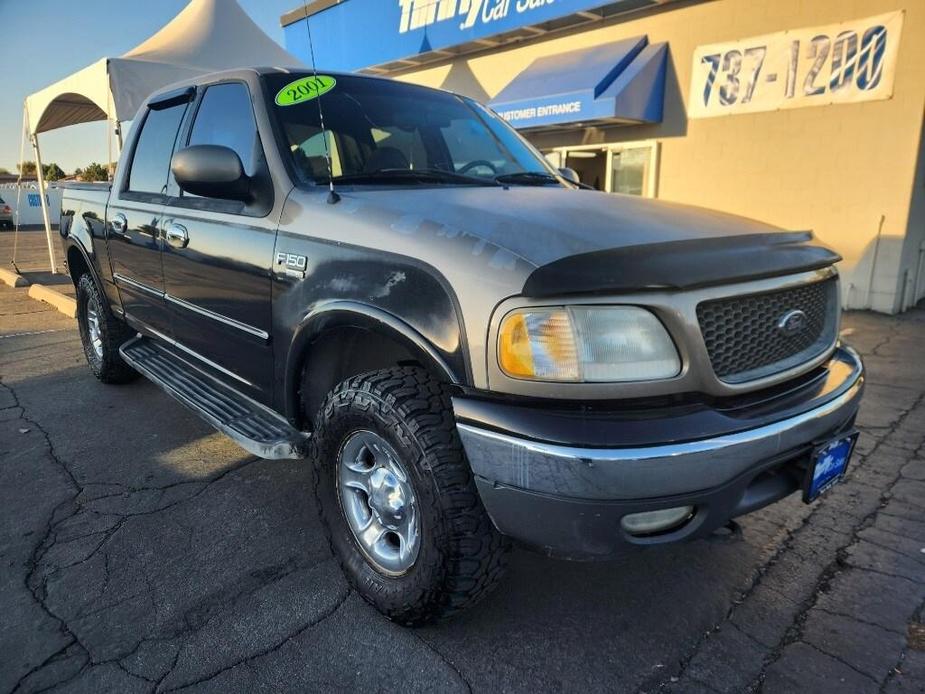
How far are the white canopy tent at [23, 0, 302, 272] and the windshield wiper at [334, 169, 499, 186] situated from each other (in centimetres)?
769

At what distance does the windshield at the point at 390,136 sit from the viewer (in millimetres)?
2688

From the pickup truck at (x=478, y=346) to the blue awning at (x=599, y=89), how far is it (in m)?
6.55

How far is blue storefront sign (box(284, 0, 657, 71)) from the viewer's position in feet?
33.5

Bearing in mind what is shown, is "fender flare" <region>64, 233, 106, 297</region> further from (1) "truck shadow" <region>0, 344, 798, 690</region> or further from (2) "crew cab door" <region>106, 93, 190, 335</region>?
(1) "truck shadow" <region>0, 344, 798, 690</region>

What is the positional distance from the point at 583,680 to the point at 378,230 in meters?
1.59

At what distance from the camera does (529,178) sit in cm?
308

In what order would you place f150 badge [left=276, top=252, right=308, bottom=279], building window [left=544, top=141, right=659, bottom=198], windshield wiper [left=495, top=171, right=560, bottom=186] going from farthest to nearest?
building window [left=544, top=141, right=659, bottom=198] < windshield wiper [left=495, top=171, right=560, bottom=186] < f150 badge [left=276, top=252, right=308, bottom=279]

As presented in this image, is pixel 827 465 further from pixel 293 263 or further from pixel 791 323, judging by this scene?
pixel 293 263

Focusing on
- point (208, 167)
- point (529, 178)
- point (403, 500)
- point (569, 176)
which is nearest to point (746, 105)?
point (569, 176)

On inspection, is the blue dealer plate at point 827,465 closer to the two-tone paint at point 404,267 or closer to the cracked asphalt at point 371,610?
the two-tone paint at point 404,267

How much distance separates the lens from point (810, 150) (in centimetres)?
807

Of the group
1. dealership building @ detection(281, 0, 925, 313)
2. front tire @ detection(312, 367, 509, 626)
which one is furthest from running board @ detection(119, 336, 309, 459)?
dealership building @ detection(281, 0, 925, 313)

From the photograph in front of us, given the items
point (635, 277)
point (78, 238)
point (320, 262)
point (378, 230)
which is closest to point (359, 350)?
point (320, 262)

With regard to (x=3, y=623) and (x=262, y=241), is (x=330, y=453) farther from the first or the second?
(x=3, y=623)
